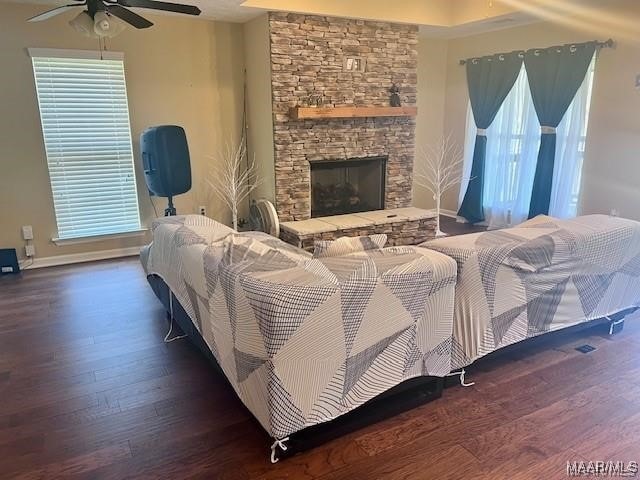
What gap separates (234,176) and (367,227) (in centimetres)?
162

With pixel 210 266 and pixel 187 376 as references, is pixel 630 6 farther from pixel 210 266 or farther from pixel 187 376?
pixel 187 376

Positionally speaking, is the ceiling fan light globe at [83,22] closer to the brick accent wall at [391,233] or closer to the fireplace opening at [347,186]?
the brick accent wall at [391,233]

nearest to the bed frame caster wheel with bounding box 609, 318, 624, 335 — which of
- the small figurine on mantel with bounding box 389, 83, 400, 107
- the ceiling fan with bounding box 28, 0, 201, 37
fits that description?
the small figurine on mantel with bounding box 389, 83, 400, 107

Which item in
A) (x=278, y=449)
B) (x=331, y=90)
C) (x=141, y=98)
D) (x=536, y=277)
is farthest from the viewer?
(x=331, y=90)

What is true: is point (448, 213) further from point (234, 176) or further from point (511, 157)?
point (234, 176)

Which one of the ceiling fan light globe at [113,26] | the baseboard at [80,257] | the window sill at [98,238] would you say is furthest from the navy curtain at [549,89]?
the baseboard at [80,257]

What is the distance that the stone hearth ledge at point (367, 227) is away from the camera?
4.76 m

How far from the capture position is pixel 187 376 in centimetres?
263

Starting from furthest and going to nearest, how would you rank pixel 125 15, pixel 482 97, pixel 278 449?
pixel 482 97 → pixel 125 15 → pixel 278 449

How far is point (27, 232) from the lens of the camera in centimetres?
452

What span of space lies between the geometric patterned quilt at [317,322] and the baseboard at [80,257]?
2959mm

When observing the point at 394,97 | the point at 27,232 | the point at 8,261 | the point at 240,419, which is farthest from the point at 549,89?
the point at 8,261

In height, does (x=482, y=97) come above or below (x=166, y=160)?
above
